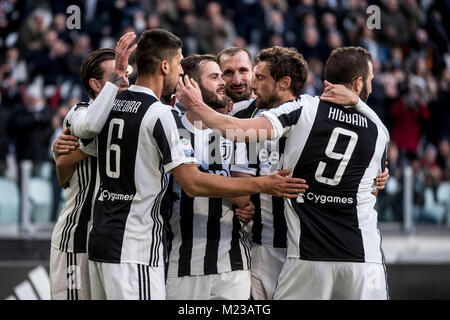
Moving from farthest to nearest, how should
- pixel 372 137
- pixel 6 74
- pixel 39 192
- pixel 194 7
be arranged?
pixel 194 7 < pixel 6 74 < pixel 39 192 < pixel 372 137

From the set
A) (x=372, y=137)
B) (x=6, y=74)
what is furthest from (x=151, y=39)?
(x=6, y=74)

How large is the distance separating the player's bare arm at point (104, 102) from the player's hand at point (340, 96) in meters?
1.29

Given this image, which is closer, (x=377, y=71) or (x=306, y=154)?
(x=306, y=154)

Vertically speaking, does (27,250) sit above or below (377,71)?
below

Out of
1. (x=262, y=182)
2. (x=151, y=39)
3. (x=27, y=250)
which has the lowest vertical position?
(x=27, y=250)

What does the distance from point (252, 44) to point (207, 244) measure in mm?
8783

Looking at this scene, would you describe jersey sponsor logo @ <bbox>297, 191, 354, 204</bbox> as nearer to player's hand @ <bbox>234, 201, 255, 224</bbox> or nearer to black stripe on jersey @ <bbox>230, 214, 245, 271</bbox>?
player's hand @ <bbox>234, 201, 255, 224</bbox>

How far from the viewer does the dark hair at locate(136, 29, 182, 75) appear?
4750 mm

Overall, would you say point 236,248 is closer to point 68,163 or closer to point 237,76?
point 68,163

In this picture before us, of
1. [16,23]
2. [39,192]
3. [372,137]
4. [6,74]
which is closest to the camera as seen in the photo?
A: [372,137]

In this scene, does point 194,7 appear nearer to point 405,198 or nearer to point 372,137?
point 405,198

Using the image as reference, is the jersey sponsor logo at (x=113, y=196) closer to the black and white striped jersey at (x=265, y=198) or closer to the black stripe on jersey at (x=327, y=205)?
the black and white striped jersey at (x=265, y=198)

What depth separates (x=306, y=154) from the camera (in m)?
4.81
